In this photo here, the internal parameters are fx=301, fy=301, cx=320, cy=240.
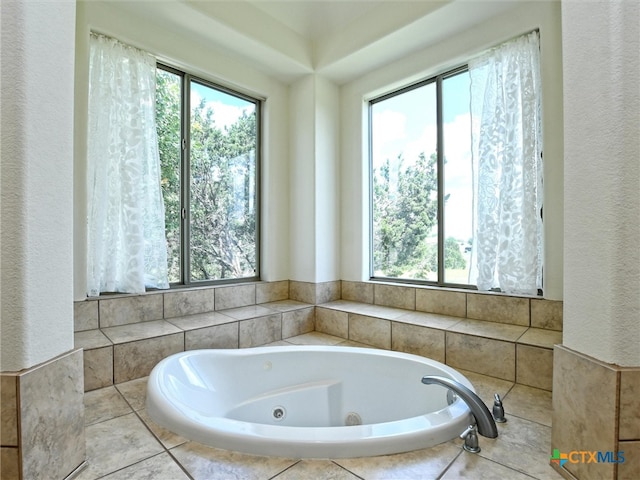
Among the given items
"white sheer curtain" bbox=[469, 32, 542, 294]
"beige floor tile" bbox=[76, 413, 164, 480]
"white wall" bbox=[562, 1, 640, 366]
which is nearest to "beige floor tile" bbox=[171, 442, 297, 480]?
"beige floor tile" bbox=[76, 413, 164, 480]

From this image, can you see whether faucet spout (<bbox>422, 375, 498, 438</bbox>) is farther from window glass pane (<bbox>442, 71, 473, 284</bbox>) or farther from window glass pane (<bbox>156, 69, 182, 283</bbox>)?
window glass pane (<bbox>156, 69, 182, 283</bbox>)

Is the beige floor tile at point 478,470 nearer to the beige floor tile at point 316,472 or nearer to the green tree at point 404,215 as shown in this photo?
the beige floor tile at point 316,472

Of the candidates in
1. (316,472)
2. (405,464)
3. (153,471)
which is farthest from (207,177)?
(405,464)

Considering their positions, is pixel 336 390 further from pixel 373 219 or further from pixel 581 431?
pixel 373 219

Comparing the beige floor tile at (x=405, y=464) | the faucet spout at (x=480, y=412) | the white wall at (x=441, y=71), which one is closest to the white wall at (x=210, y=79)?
the white wall at (x=441, y=71)

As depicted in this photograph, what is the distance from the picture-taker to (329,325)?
235cm

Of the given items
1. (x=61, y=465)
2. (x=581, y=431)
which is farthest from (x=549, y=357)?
(x=61, y=465)

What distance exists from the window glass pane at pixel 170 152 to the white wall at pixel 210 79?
168 millimetres

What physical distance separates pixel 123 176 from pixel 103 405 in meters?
1.25

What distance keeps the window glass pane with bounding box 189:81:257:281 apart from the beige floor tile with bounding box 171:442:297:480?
1465mm

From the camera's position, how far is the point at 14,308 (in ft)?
2.40

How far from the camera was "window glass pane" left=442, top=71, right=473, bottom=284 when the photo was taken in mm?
2139

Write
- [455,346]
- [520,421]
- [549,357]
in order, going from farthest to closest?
[455,346] → [549,357] → [520,421]

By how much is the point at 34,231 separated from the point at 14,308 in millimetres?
192
